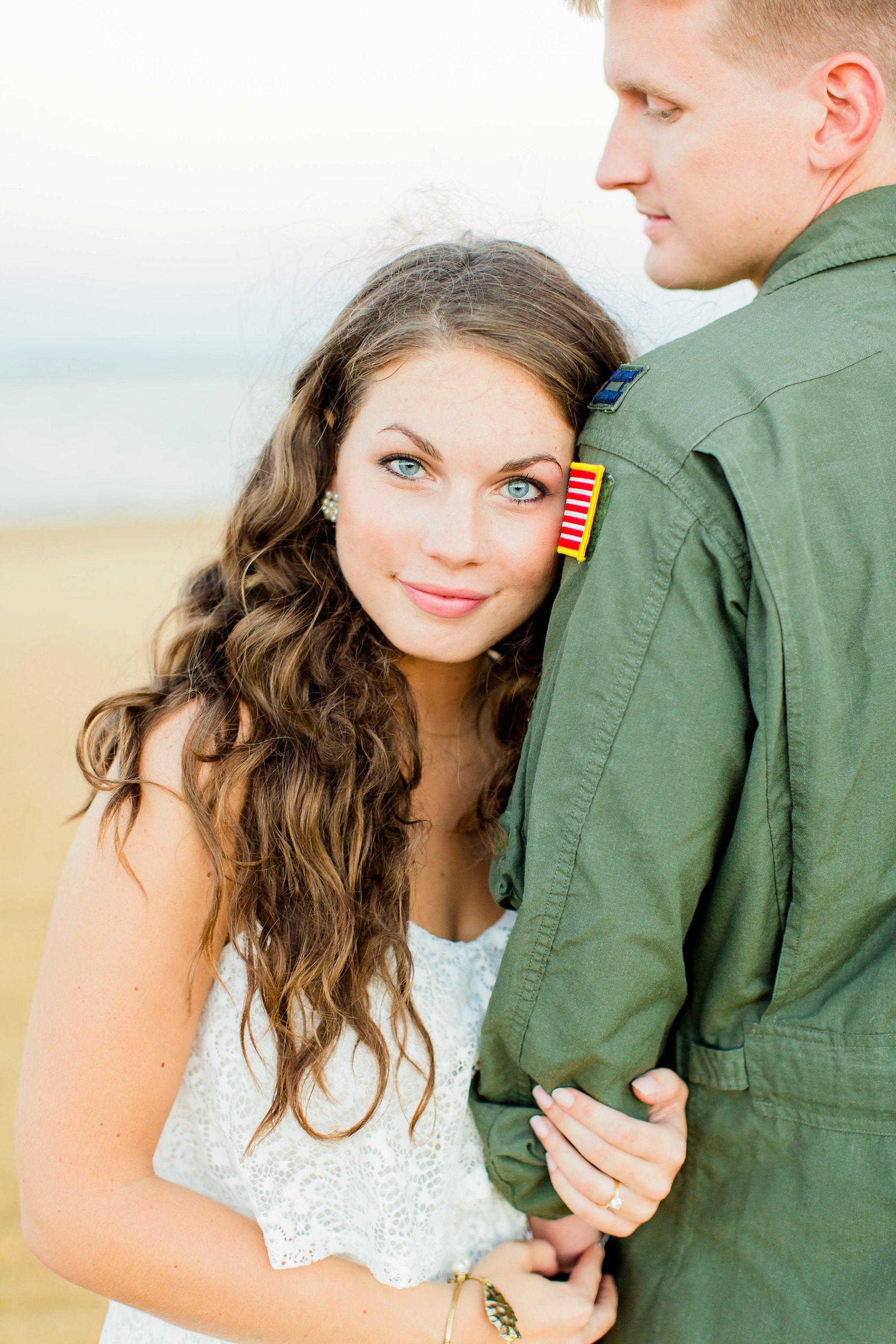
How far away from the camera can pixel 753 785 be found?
1.26 m

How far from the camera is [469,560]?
65.6 inches

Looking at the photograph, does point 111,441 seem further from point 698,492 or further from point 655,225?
point 698,492

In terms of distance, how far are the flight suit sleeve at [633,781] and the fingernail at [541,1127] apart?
0.19 metres

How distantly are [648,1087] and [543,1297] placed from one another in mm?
513

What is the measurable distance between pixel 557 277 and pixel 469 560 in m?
0.56

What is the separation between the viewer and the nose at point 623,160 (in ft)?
5.03

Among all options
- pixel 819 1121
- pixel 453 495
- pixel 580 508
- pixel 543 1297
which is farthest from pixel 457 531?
pixel 543 1297

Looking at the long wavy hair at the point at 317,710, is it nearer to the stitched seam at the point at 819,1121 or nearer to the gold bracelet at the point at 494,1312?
the gold bracelet at the point at 494,1312

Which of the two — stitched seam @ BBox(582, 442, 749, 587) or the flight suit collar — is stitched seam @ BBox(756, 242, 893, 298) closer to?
the flight suit collar

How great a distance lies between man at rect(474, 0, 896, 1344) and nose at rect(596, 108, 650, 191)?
3cm

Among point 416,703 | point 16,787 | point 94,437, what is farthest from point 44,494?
point 416,703

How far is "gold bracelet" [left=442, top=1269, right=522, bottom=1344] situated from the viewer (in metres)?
1.65

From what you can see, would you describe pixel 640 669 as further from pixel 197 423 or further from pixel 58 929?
pixel 197 423

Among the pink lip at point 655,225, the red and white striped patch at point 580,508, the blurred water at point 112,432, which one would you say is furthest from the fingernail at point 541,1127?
the blurred water at point 112,432
